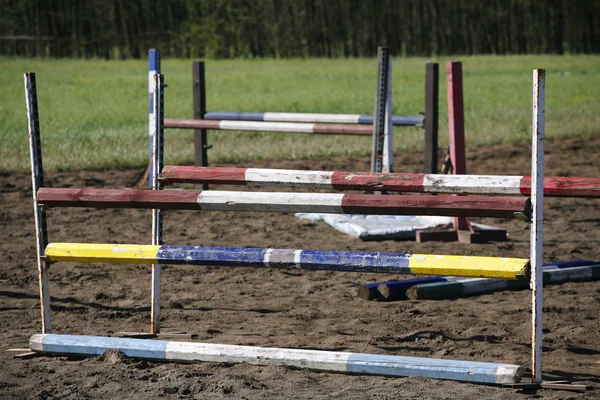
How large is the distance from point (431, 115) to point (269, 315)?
4116 mm

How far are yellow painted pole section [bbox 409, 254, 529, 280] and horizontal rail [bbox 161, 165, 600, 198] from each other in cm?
35

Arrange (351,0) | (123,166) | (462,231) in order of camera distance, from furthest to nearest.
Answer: (351,0), (123,166), (462,231)

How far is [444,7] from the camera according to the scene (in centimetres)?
4003

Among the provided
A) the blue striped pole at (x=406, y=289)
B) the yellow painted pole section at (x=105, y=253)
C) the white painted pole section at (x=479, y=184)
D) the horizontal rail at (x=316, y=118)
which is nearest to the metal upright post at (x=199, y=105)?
the horizontal rail at (x=316, y=118)

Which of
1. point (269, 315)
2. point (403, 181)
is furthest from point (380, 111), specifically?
point (403, 181)

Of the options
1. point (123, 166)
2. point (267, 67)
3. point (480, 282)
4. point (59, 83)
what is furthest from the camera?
point (267, 67)

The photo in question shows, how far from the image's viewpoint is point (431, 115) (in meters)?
8.73

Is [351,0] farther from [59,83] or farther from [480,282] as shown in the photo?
[480,282]

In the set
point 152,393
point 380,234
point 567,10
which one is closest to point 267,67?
point 567,10

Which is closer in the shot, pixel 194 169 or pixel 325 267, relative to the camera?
pixel 325 267

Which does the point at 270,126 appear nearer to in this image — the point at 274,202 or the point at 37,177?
the point at 37,177

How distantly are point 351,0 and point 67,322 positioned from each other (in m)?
35.7

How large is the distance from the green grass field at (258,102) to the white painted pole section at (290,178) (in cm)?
832

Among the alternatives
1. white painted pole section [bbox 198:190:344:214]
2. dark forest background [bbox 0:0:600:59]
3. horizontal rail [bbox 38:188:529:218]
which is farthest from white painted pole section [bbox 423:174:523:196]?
A: dark forest background [bbox 0:0:600:59]
